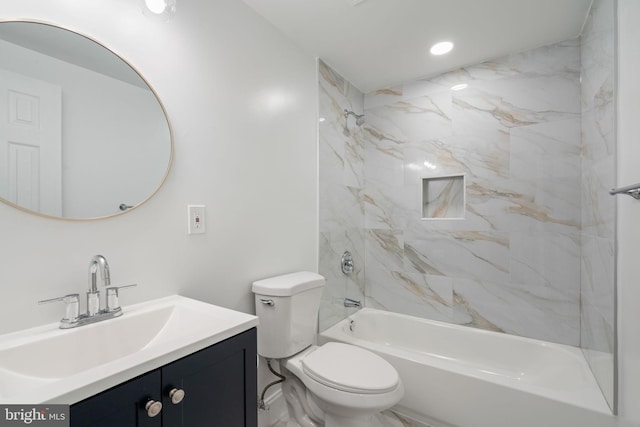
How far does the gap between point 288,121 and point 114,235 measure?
120 cm

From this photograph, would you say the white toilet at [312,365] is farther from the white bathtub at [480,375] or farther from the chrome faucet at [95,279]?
the chrome faucet at [95,279]

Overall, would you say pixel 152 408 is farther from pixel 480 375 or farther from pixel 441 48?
pixel 441 48

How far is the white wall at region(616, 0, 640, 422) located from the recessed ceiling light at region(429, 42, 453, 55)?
36.5 inches

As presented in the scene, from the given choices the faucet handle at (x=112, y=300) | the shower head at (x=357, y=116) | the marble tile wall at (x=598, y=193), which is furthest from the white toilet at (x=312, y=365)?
the shower head at (x=357, y=116)

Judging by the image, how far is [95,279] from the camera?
3.17 feet

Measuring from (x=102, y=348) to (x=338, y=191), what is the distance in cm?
179

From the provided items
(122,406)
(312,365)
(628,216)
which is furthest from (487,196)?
(122,406)

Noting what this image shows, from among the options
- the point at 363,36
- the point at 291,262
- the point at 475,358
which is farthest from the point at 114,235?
the point at 475,358

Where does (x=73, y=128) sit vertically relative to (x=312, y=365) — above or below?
above

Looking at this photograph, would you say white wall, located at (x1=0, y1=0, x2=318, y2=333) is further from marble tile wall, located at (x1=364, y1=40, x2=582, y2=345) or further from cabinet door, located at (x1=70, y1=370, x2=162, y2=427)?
marble tile wall, located at (x1=364, y1=40, x2=582, y2=345)

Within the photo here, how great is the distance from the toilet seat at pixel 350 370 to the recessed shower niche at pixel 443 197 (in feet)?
4.39

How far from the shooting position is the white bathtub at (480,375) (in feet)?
4.54

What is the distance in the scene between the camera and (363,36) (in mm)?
1896


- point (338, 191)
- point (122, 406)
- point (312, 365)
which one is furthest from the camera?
point (338, 191)
